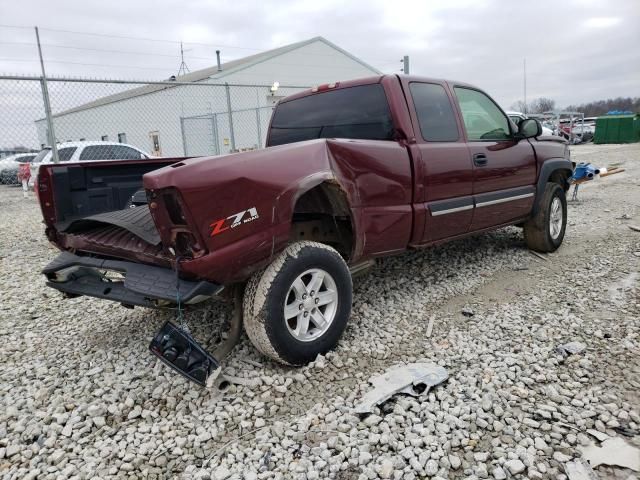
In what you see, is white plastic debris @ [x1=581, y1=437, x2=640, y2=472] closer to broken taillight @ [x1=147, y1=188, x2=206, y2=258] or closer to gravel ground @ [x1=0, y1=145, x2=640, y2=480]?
gravel ground @ [x1=0, y1=145, x2=640, y2=480]

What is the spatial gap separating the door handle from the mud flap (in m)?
2.97

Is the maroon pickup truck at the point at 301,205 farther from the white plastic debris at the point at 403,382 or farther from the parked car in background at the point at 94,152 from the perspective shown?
the parked car in background at the point at 94,152

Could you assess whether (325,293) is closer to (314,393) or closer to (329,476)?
(314,393)

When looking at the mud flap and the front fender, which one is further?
the front fender

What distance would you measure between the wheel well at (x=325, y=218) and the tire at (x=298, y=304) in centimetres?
35

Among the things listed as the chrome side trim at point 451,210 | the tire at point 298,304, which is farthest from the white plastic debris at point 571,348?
the tire at point 298,304

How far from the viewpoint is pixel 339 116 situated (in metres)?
4.01

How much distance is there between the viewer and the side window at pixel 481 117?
446cm

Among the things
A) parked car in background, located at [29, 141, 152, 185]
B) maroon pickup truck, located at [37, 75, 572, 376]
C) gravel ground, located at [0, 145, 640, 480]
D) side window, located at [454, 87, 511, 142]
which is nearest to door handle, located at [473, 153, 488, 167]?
maroon pickup truck, located at [37, 75, 572, 376]

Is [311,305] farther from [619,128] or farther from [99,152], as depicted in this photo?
[619,128]

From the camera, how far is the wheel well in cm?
329

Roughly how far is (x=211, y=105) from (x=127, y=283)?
17513 mm

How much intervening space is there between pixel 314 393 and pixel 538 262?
3526 millimetres

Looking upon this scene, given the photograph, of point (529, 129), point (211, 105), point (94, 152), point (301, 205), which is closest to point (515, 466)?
point (301, 205)
